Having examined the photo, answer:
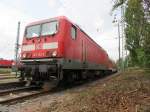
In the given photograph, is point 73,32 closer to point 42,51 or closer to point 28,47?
point 42,51

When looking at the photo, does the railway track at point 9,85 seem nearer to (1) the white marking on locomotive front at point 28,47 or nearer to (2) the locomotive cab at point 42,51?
(2) the locomotive cab at point 42,51

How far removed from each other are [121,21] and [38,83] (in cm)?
550

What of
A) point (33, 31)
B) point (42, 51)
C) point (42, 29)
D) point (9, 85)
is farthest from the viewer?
point (9, 85)

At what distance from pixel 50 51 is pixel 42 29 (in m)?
1.51

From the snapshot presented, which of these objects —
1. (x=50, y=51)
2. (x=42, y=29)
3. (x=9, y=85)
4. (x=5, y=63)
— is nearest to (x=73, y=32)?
(x=42, y=29)

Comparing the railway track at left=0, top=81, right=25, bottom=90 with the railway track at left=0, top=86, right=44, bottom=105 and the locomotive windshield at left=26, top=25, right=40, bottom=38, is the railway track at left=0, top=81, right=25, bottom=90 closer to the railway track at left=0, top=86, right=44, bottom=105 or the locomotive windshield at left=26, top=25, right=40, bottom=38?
the railway track at left=0, top=86, right=44, bottom=105

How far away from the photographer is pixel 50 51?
12.4 meters

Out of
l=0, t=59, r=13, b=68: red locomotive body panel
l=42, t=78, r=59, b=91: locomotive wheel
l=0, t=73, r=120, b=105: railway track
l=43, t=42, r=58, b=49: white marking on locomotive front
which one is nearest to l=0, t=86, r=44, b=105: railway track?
l=0, t=73, r=120, b=105: railway track

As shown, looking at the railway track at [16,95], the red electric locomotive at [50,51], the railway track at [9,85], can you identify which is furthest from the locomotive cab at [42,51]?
the railway track at [9,85]

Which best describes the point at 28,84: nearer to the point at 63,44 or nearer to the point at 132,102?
the point at 63,44

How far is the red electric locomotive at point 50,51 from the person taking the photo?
12.1 m

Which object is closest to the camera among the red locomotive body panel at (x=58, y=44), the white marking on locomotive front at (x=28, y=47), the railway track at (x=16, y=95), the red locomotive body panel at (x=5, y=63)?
the railway track at (x=16, y=95)

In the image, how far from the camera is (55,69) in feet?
39.0

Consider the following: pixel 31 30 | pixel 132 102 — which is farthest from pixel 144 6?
pixel 31 30
